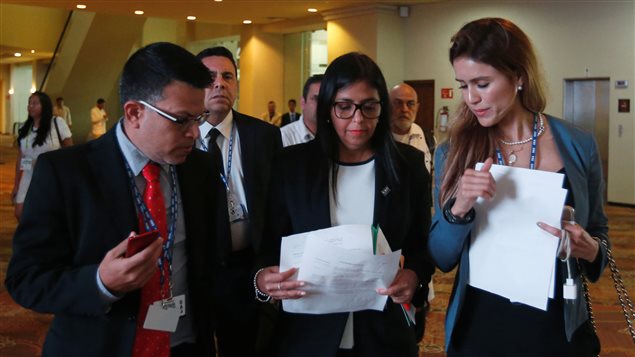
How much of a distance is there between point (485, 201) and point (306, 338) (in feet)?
2.44

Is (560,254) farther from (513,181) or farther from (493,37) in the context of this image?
(493,37)

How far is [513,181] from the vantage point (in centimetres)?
180

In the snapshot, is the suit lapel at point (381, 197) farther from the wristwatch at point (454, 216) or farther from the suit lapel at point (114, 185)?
the suit lapel at point (114, 185)

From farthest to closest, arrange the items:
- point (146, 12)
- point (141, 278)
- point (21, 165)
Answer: point (146, 12), point (21, 165), point (141, 278)

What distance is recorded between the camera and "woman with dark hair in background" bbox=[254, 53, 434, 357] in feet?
7.12

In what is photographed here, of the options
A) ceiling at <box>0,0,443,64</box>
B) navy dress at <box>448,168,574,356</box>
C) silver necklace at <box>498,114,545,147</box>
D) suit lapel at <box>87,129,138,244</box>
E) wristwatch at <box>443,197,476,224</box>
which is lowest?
navy dress at <box>448,168,574,356</box>

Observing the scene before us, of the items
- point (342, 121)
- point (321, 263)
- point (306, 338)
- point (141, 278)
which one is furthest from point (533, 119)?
point (141, 278)

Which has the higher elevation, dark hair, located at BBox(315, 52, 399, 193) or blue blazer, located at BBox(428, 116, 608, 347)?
dark hair, located at BBox(315, 52, 399, 193)

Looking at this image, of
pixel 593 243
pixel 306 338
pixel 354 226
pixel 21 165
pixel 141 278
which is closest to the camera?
pixel 141 278

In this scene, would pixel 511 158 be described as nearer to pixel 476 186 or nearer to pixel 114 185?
pixel 476 186

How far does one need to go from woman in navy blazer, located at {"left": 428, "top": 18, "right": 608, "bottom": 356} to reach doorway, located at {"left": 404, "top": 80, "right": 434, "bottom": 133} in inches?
516

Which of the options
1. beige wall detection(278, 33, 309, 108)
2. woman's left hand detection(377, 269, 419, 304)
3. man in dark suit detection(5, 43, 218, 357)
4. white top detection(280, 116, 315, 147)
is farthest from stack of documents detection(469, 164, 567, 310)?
beige wall detection(278, 33, 309, 108)

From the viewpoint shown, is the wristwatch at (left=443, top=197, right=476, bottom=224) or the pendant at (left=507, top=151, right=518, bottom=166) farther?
the pendant at (left=507, top=151, right=518, bottom=166)

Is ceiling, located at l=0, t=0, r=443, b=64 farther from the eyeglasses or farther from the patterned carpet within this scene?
the eyeglasses
